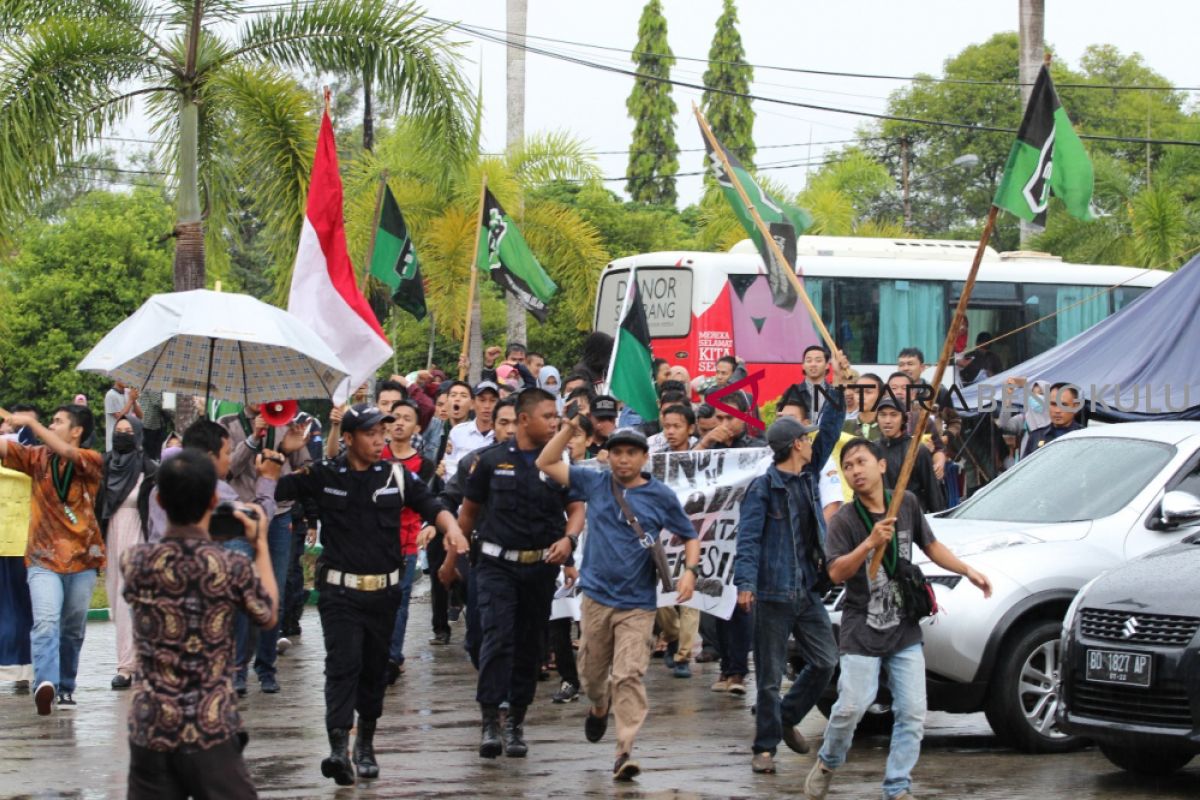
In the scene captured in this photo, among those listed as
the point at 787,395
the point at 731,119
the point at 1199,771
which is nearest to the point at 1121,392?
the point at 787,395

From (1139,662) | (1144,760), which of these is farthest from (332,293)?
(1144,760)

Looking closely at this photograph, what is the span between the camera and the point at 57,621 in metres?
11.3

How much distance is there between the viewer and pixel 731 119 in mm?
68250

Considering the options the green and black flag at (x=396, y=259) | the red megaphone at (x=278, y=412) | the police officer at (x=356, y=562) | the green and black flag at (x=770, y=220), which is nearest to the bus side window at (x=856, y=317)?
the green and black flag at (x=396, y=259)

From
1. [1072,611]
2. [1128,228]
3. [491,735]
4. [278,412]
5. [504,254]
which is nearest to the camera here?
[1072,611]

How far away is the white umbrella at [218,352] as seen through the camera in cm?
916

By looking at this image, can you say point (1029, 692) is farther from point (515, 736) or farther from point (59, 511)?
point (59, 511)

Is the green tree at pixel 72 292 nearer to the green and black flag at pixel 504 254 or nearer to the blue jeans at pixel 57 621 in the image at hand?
the green and black flag at pixel 504 254

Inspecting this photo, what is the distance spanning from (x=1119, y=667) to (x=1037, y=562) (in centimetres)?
129

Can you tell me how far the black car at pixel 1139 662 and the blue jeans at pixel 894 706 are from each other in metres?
1.01

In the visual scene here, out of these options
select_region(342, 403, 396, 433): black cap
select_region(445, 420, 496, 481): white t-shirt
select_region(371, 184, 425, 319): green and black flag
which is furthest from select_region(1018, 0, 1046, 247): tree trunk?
select_region(342, 403, 396, 433): black cap

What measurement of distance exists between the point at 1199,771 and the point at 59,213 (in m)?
53.3

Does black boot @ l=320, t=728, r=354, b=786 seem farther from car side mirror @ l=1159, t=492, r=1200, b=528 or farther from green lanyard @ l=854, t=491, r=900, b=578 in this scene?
car side mirror @ l=1159, t=492, r=1200, b=528

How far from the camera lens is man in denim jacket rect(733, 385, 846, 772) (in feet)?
30.6
